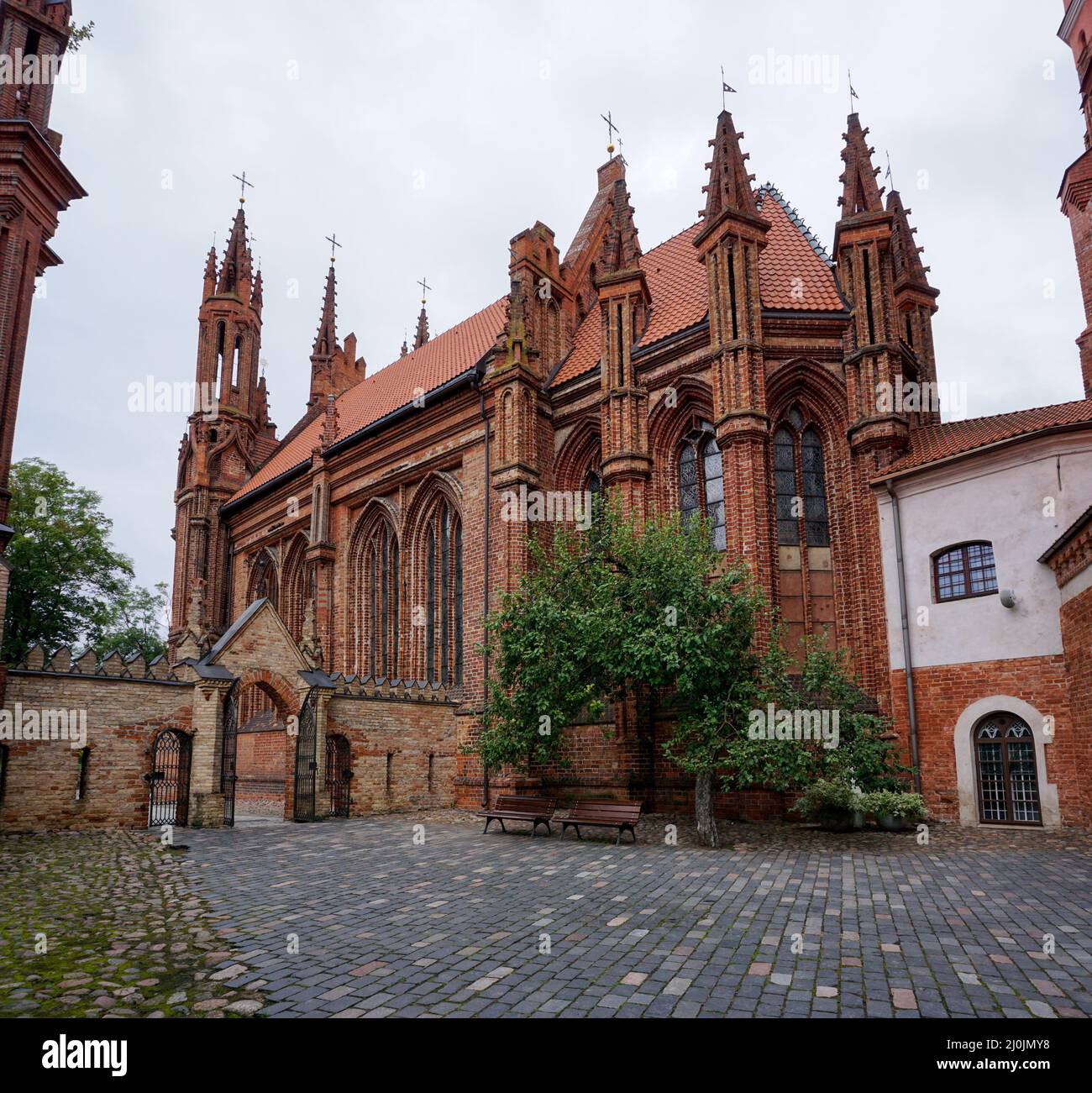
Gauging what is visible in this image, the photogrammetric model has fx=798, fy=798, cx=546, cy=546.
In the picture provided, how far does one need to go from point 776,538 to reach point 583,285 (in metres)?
10.9

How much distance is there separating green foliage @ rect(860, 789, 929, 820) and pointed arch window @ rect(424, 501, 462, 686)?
1139 centimetres

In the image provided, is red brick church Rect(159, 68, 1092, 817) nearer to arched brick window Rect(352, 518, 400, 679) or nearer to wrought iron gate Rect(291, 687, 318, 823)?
arched brick window Rect(352, 518, 400, 679)

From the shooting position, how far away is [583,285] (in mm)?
23422

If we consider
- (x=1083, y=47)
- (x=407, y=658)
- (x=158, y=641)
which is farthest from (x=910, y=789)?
(x=158, y=641)

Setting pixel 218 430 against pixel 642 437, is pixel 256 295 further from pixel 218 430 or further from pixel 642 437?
pixel 642 437

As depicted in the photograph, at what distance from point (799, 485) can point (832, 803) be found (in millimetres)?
6890

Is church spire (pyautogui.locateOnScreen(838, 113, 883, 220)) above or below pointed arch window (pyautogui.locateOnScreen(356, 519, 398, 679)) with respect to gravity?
above

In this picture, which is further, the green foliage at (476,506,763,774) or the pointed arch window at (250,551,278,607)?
the pointed arch window at (250,551,278,607)

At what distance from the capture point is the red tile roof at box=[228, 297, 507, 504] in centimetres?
2527

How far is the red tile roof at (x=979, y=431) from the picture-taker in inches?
557

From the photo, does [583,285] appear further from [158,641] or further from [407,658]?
[158,641]

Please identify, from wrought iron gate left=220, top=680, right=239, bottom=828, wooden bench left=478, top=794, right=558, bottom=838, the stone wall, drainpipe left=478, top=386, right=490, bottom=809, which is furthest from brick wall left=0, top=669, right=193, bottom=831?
wooden bench left=478, top=794, right=558, bottom=838

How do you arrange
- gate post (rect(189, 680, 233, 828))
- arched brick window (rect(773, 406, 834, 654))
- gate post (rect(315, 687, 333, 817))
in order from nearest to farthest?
gate post (rect(189, 680, 233, 828)) → arched brick window (rect(773, 406, 834, 654)) → gate post (rect(315, 687, 333, 817))

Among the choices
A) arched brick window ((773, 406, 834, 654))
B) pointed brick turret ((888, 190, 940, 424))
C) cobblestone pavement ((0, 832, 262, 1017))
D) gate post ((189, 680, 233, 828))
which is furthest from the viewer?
pointed brick turret ((888, 190, 940, 424))
